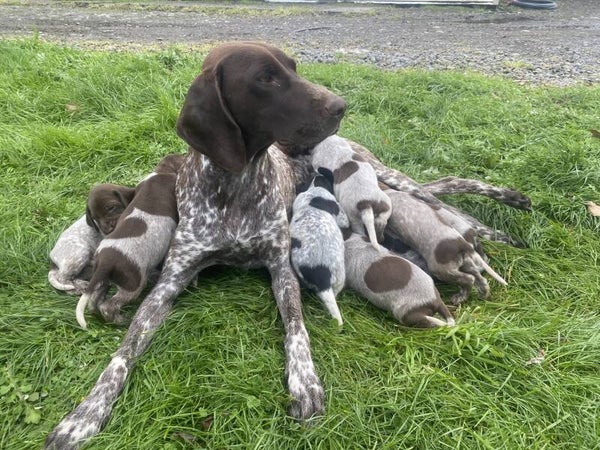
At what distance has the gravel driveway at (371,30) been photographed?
821cm

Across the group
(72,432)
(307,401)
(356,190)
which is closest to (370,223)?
(356,190)

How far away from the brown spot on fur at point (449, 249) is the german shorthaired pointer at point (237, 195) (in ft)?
2.88

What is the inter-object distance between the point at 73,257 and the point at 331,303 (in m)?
1.67

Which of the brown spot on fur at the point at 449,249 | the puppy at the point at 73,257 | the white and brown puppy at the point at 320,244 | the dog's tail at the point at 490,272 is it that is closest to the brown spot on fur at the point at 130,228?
the puppy at the point at 73,257

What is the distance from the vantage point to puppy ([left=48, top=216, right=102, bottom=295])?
365 centimetres

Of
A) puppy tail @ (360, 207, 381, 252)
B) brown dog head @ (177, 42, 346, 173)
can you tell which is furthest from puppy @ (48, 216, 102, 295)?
puppy tail @ (360, 207, 381, 252)

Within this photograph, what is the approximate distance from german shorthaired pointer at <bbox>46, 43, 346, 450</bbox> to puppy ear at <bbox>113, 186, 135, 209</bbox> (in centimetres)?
47

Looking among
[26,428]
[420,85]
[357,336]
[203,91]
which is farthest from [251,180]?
[420,85]

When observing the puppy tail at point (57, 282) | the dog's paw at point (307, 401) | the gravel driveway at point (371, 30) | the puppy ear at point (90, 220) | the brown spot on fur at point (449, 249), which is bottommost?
the gravel driveway at point (371, 30)

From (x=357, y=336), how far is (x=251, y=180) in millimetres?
1124

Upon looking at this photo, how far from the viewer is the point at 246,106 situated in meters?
3.14

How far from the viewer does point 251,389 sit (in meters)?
2.89

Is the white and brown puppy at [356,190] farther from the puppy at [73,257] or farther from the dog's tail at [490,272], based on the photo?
the puppy at [73,257]

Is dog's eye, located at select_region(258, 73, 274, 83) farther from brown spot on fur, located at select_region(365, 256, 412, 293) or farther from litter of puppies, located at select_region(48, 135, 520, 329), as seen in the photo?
brown spot on fur, located at select_region(365, 256, 412, 293)
